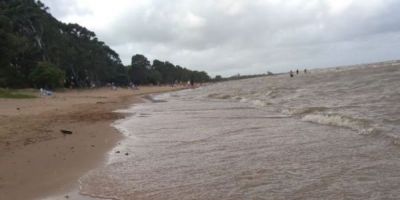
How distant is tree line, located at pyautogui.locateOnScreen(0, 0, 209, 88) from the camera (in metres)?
57.4

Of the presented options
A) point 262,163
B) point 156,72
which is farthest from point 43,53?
point 156,72

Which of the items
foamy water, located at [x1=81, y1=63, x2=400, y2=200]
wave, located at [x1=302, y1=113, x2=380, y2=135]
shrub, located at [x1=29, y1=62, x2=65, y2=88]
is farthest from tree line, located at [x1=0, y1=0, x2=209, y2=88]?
foamy water, located at [x1=81, y1=63, x2=400, y2=200]

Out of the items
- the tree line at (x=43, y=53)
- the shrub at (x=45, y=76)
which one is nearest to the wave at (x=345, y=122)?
the tree line at (x=43, y=53)

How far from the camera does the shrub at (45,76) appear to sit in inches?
2370

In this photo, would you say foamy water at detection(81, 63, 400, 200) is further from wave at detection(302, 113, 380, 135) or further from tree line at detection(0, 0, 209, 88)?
tree line at detection(0, 0, 209, 88)

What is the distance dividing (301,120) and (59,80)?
50247mm

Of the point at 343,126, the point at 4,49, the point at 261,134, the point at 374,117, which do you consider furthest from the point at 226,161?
the point at 4,49

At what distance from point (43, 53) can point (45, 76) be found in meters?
12.5

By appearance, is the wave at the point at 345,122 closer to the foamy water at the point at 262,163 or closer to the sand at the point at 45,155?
the foamy water at the point at 262,163

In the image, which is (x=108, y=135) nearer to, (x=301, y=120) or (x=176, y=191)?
(x=301, y=120)

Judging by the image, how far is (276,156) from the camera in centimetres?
1017

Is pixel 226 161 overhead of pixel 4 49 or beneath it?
beneath

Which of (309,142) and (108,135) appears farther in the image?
(108,135)

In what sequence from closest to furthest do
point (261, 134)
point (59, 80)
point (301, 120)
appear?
point (261, 134), point (301, 120), point (59, 80)
